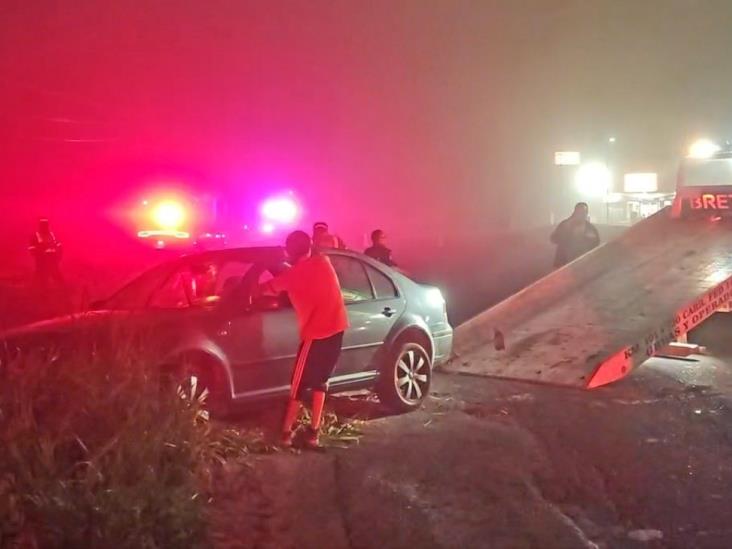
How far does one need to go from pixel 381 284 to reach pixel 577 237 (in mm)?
5443

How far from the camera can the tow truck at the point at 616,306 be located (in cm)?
953

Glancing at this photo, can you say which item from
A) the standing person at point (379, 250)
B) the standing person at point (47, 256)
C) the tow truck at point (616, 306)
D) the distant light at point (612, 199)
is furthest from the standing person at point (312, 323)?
the distant light at point (612, 199)

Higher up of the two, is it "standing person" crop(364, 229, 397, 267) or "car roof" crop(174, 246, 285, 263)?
"car roof" crop(174, 246, 285, 263)

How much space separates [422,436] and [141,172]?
20.0 m

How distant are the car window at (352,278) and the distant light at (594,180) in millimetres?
43545

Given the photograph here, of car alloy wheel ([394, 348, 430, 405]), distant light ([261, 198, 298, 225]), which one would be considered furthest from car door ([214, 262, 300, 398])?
distant light ([261, 198, 298, 225])

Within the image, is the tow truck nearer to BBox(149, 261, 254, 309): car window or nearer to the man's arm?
BBox(149, 261, 254, 309): car window

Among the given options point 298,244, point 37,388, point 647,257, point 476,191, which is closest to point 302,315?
point 298,244

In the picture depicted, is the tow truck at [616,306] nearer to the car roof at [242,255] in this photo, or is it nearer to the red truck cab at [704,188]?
the red truck cab at [704,188]

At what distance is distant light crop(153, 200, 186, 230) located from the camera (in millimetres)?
21562

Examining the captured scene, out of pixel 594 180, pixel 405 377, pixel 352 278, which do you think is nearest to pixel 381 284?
pixel 352 278

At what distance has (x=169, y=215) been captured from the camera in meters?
21.8

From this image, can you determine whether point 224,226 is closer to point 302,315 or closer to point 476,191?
point 302,315

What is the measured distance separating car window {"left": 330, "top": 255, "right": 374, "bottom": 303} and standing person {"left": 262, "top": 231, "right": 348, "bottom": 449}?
1.32m
